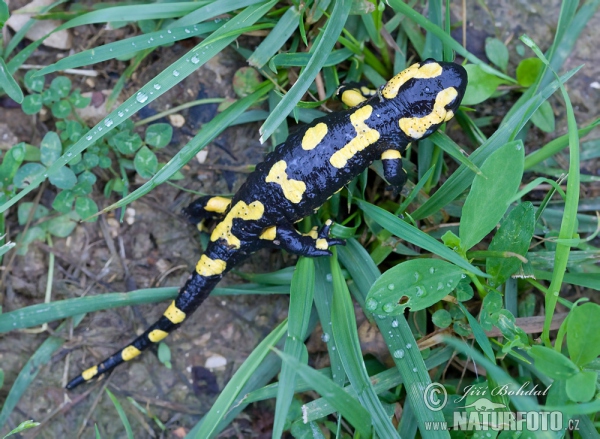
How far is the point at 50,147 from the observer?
9.05ft

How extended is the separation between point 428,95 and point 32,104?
2.17m

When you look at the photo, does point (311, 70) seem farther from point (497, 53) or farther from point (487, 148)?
point (497, 53)

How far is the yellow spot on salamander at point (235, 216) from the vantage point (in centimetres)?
252

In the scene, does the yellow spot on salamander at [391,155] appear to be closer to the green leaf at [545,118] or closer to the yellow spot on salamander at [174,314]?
the green leaf at [545,118]

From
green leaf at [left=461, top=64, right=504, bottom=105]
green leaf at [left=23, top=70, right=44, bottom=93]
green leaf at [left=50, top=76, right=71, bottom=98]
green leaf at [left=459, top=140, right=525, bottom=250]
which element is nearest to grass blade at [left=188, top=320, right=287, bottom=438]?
green leaf at [left=459, top=140, right=525, bottom=250]

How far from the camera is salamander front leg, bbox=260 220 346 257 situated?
2545 mm

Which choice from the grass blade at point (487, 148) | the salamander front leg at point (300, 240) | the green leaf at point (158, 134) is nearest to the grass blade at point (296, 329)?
the salamander front leg at point (300, 240)

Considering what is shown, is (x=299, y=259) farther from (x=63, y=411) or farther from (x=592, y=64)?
(x=592, y=64)

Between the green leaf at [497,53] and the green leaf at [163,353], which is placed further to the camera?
the green leaf at [163,353]

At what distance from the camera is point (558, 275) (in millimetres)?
2080

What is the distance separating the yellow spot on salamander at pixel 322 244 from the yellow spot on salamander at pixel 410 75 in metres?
0.80

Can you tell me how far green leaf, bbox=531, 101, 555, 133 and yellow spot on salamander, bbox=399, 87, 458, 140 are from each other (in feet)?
1.90

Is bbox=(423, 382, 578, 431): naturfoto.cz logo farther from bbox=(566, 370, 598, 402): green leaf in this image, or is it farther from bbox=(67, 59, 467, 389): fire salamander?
bbox=(67, 59, 467, 389): fire salamander

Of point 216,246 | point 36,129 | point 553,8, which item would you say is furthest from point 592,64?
point 36,129
